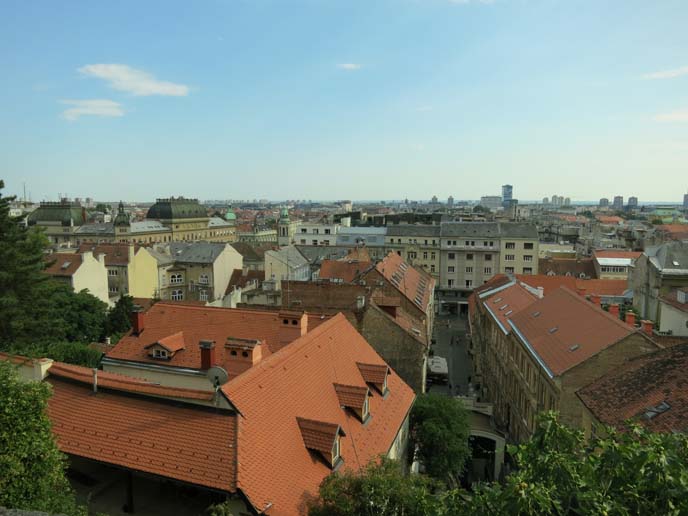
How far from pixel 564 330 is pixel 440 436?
13090 millimetres

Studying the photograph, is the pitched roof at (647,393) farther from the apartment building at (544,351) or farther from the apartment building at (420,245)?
the apartment building at (420,245)

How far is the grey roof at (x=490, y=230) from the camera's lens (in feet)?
307

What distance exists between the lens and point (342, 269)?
56.2m

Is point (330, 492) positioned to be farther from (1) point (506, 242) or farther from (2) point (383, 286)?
(1) point (506, 242)

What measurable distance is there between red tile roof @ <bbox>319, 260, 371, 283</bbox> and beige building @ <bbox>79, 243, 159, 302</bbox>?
30112mm

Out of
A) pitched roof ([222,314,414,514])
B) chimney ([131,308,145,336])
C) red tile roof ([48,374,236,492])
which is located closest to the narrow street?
pitched roof ([222,314,414,514])

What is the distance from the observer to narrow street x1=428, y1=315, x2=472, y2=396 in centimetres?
5172

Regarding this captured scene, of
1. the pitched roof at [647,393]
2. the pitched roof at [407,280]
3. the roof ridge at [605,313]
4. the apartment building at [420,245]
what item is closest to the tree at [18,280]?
the pitched roof at [407,280]

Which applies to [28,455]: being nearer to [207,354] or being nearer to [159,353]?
[207,354]

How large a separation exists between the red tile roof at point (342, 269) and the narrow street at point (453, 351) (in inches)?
551

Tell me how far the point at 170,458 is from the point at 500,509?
983cm

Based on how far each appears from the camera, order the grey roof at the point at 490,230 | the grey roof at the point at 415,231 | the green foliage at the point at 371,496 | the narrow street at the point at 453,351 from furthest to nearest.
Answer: the grey roof at the point at 415,231 → the grey roof at the point at 490,230 → the narrow street at the point at 453,351 → the green foliage at the point at 371,496

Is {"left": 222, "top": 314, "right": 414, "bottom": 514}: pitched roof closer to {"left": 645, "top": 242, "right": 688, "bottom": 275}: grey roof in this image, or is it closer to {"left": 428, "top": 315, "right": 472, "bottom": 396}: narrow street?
{"left": 428, "top": 315, "right": 472, "bottom": 396}: narrow street

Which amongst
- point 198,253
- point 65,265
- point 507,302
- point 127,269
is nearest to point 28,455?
point 507,302
